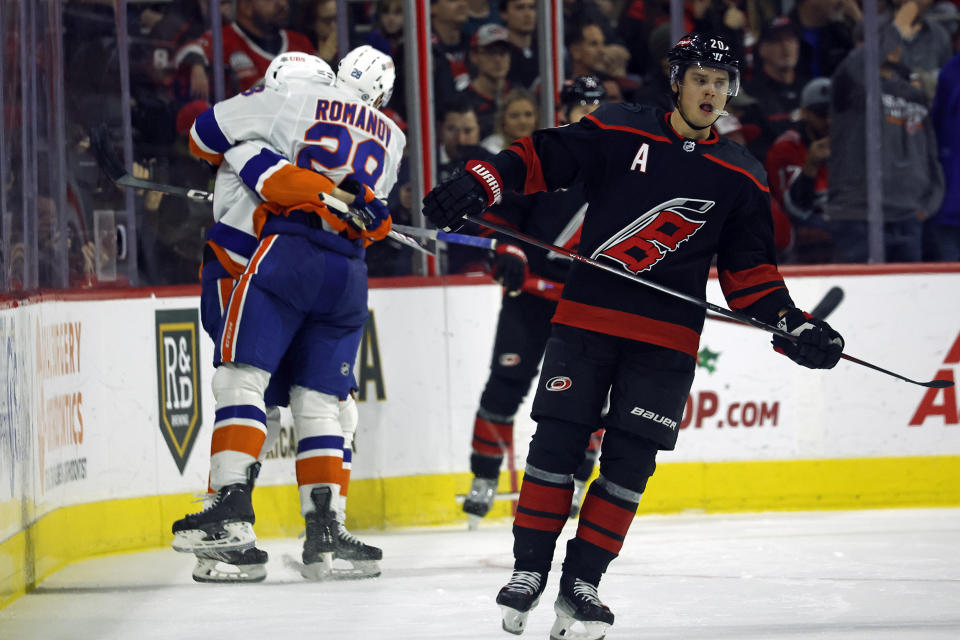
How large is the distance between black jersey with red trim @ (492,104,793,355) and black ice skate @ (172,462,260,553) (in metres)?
1.02

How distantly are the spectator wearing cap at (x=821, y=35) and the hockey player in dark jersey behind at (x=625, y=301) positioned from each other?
2.73m

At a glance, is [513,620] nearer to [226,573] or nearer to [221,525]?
[221,525]

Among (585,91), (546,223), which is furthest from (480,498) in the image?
(585,91)

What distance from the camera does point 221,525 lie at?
11.5 feet

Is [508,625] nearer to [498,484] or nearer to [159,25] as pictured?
[498,484]

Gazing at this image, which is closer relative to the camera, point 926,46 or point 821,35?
point 926,46

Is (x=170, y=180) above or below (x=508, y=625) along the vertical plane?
above

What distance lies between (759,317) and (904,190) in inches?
103

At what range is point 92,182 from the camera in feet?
15.0

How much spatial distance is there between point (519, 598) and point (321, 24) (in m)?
3.00

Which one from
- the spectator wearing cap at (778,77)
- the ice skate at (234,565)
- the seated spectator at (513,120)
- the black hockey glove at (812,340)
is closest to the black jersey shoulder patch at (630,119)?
the black hockey glove at (812,340)

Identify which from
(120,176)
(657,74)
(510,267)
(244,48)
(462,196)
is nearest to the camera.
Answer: (462,196)

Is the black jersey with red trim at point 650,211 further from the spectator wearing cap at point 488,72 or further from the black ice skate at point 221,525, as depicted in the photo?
the spectator wearing cap at point 488,72

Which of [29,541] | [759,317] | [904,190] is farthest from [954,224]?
[29,541]
